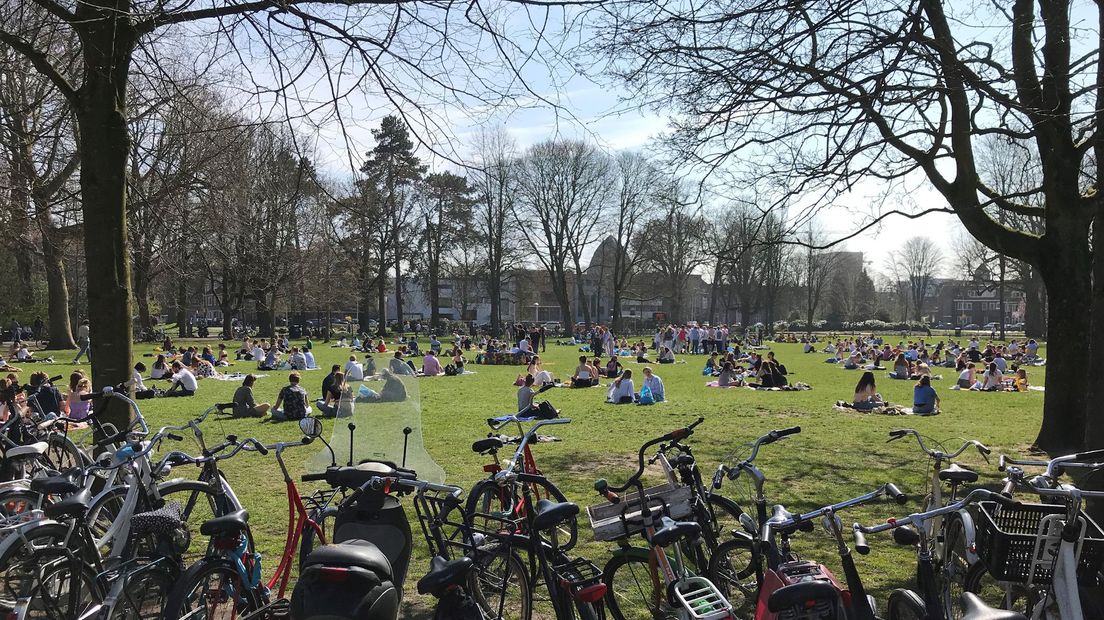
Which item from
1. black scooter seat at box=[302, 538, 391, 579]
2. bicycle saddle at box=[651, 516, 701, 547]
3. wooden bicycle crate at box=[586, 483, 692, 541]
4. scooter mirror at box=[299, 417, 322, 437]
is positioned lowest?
wooden bicycle crate at box=[586, 483, 692, 541]

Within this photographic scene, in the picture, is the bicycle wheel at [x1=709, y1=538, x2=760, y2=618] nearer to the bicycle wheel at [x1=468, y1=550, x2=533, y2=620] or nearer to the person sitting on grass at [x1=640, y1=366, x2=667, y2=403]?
the bicycle wheel at [x1=468, y1=550, x2=533, y2=620]

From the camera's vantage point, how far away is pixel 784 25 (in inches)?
241

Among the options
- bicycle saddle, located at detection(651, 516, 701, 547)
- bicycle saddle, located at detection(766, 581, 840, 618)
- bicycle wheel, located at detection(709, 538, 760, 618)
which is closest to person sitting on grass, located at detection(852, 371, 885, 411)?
bicycle wheel, located at detection(709, 538, 760, 618)

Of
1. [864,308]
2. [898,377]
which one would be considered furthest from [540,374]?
[864,308]

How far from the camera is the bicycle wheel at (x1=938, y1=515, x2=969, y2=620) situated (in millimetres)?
3926

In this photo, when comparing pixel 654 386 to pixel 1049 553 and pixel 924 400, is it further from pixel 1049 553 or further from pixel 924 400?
pixel 1049 553

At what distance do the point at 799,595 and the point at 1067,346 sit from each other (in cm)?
948

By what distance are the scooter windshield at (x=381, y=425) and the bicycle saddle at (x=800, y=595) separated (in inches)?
110

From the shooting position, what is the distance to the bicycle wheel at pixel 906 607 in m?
3.12

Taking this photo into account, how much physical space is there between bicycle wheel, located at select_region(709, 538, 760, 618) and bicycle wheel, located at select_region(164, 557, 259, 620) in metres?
2.60

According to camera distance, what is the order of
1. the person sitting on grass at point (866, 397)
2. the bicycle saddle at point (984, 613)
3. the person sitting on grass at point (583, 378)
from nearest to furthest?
the bicycle saddle at point (984, 613) → the person sitting on grass at point (866, 397) → the person sitting on grass at point (583, 378)

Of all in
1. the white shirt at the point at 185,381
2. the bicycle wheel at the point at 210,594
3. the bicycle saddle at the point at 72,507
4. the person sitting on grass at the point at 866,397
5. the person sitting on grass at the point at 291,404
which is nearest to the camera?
the bicycle wheel at the point at 210,594

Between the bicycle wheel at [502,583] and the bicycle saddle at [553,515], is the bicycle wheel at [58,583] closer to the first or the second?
the bicycle wheel at [502,583]

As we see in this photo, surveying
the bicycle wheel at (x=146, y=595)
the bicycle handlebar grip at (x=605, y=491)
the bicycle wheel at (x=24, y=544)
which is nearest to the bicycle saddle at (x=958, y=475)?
the bicycle handlebar grip at (x=605, y=491)
